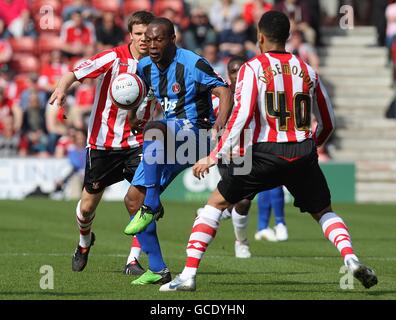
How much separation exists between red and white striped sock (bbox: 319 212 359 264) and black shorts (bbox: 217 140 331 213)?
0.10 metres

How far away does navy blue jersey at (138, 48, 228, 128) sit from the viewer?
9430mm

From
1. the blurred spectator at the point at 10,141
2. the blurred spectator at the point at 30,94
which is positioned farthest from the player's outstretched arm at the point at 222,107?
the blurred spectator at the point at 30,94

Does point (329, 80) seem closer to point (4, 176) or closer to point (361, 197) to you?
point (361, 197)

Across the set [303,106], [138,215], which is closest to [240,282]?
[138,215]

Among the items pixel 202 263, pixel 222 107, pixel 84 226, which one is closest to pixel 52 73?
pixel 202 263

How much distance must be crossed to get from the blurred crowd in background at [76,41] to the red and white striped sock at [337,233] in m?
14.3

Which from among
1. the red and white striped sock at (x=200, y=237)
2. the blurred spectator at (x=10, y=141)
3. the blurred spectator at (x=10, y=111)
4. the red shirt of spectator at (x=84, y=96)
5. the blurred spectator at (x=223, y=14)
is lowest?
the blurred spectator at (x=10, y=141)

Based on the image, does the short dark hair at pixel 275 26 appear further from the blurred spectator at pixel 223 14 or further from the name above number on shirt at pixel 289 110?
the blurred spectator at pixel 223 14

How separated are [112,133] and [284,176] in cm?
241

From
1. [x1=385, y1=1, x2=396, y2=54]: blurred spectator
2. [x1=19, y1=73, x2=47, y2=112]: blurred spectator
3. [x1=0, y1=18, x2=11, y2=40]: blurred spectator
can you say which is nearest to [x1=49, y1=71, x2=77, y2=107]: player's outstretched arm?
[x1=19, y1=73, x2=47, y2=112]: blurred spectator

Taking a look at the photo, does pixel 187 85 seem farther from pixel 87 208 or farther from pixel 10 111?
pixel 10 111

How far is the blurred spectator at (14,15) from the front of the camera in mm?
25734

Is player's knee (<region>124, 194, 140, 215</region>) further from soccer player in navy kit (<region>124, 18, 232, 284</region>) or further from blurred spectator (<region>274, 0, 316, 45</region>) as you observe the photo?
blurred spectator (<region>274, 0, 316, 45</region>)

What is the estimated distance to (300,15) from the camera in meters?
26.9
